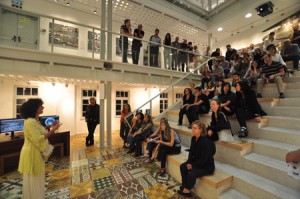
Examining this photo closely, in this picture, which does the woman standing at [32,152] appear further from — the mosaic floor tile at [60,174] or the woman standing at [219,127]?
the woman standing at [219,127]

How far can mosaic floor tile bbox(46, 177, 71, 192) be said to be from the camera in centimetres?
263

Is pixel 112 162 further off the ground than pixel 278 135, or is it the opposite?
pixel 278 135

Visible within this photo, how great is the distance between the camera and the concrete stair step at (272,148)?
212cm

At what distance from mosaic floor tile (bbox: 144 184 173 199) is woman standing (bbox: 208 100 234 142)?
1255mm

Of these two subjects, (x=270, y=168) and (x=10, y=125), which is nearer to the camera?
(x=270, y=168)

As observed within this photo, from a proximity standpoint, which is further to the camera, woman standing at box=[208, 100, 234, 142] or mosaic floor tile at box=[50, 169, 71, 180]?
mosaic floor tile at box=[50, 169, 71, 180]

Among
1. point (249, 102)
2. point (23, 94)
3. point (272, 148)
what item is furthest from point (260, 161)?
point (23, 94)

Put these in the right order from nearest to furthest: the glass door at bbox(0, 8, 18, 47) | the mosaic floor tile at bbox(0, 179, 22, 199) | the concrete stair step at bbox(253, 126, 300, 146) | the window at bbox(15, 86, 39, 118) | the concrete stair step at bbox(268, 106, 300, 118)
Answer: the concrete stair step at bbox(253, 126, 300, 146) → the mosaic floor tile at bbox(0, 179, 22, 199) → the concrete stair step at bbox(268, 106, 300, 118) → the glass door at bbox(0, 8, 18, 47) → the window at bbox(15, 86, 39, 118)

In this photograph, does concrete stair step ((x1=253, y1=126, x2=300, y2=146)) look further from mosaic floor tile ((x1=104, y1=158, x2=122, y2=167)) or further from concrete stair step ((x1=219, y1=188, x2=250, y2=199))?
mosaic floor tile ((x1=104, y1=158, x2=122, y2=167))

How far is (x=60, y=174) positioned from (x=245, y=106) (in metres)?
4.12

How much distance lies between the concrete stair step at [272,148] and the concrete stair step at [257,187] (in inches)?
16.7

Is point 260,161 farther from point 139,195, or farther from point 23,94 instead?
point 23,94

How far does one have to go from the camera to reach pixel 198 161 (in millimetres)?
2250

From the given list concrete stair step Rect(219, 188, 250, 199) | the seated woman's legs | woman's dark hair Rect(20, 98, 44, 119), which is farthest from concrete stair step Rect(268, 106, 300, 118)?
woman's dark hair Rect(20, 98, 44, 119)
